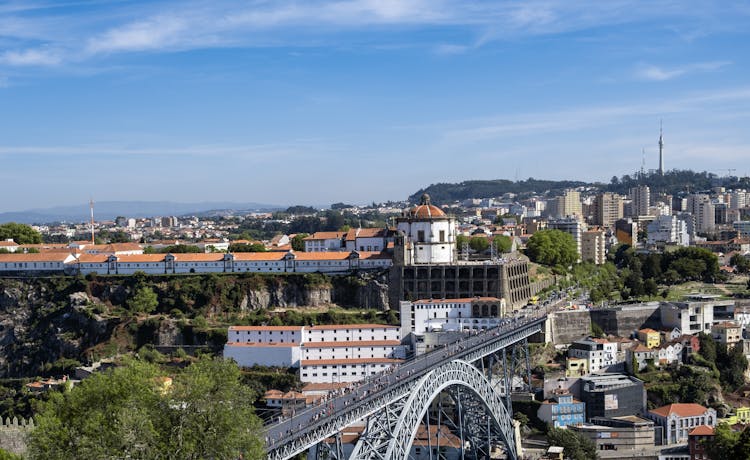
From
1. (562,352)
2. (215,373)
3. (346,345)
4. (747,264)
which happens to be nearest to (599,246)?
(747,264)

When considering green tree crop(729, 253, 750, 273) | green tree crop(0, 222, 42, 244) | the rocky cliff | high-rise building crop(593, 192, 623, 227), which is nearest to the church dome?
the rocky cliff

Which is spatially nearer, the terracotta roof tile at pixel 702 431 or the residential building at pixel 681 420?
the terracotta roof tile at pixel 702 431

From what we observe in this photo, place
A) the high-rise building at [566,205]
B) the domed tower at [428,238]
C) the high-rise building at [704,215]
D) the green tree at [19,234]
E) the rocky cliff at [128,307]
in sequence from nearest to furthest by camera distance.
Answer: the rocky cliff at [128,307] → the domed tower at [428,238] → the green tree at [19,234] → the high-rise building at [704,215] → the high-rise building at [566,205]

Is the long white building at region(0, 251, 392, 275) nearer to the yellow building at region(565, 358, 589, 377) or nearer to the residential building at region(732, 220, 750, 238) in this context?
the yellow building at region(565, 358, 589, 377)

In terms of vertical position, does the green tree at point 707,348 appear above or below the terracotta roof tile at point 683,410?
above

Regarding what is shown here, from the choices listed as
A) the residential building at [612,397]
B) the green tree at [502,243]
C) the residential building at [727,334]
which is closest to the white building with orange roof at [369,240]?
the green tree at [502,243]

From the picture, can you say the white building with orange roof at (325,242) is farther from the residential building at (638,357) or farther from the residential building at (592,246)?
the residential building at (592,246)

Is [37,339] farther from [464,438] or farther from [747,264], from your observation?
[747,264]

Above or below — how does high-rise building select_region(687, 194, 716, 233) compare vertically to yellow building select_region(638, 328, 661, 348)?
above

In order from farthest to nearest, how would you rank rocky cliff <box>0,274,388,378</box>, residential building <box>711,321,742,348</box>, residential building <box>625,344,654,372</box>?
rocky cliff <box>0,274,388,378</box>, residential building <box>711,321,742,348</box>, residential building <box>625,344,654,372</box>
